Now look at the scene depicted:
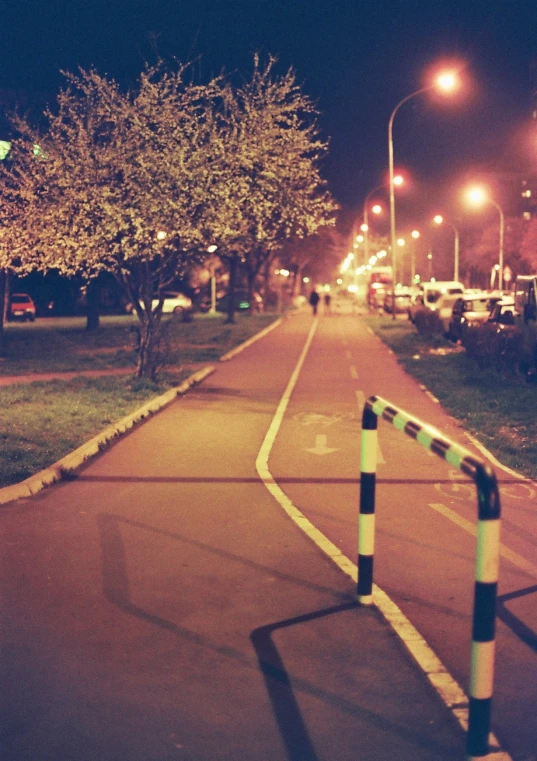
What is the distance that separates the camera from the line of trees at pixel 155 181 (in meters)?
17.9

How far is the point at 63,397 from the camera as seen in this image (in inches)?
671

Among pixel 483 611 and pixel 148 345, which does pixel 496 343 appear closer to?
pixel 148 345

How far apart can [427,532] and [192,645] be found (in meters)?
3.09

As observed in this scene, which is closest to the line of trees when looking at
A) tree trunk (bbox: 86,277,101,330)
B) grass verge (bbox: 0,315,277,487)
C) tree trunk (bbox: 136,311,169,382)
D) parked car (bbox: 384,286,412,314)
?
tree trunk (bbox: 136,311,169,382)

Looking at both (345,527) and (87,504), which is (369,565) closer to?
(345,527)

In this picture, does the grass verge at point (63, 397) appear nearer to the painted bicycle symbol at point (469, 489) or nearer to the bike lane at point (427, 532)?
the bike lane at point (427, 532)

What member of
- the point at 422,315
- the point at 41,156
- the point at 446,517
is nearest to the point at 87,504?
the point at 446,517

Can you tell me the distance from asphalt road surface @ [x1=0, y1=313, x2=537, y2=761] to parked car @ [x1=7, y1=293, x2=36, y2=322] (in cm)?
4542

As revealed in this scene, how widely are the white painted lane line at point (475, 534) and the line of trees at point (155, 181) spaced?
10.4m

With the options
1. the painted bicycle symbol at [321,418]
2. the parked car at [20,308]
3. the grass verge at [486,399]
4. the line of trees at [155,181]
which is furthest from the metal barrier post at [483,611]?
the parked car at [20,308]

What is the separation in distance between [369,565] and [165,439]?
716 centimetres

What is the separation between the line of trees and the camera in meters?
17.9

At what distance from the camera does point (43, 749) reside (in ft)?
12.9

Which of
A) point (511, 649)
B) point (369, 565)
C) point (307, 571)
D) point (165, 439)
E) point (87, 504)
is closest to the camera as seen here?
point (511, 649)
